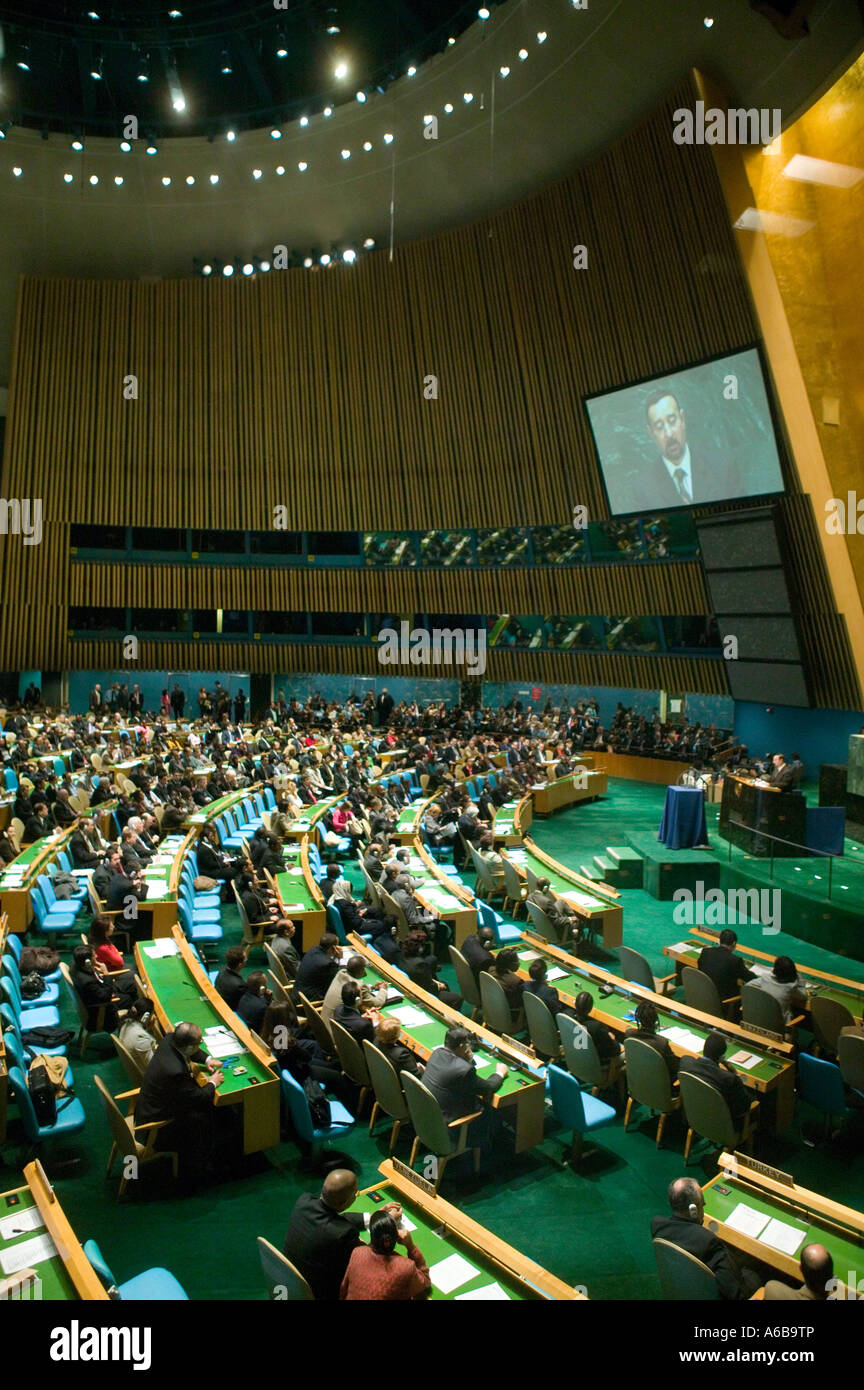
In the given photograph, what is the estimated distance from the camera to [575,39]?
14266mm

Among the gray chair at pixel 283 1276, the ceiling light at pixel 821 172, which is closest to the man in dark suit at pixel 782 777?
the ceiling light at pixel 821 172

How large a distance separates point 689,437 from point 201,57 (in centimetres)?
1367

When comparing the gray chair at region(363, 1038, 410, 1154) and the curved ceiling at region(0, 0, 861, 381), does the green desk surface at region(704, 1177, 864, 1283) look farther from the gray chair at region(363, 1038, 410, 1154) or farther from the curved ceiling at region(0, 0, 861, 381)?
the curved ceiling at region(0, 0, 861, 381)

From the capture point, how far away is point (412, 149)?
61.5 ft

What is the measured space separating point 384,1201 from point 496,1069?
5.14 ft

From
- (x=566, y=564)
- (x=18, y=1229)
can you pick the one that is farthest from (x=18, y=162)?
(x=18, y=1229)

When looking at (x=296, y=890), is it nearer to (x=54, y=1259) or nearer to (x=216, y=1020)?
(x=216, y=1020)

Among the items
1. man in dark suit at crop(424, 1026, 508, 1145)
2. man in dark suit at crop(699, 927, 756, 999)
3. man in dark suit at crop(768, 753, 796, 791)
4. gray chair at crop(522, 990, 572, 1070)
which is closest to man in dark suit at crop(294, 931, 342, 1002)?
gray chair at crop(522, 990, 572, 1070)

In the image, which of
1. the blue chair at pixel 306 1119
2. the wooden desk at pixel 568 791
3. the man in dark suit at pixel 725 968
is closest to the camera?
the blue chair at pixel 306 1119

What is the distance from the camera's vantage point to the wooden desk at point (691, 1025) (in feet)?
18.7

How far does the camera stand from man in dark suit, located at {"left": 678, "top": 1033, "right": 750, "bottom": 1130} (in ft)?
17.1

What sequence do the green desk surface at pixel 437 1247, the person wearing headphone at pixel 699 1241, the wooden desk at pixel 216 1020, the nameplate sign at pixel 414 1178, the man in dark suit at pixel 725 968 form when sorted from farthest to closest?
1. the man in dark suit at pixel 725 968
2. the wooden desk at pixel 216 1020
3. the nameplate sign at pixel 414 1178
4. the person wearing headphone at pixel 699 1241
5. the green desk surface at pixel 437 1247

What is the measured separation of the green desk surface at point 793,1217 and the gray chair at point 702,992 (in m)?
2.68

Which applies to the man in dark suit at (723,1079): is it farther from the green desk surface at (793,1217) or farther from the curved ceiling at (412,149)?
the curved ceiling at (412,149)
